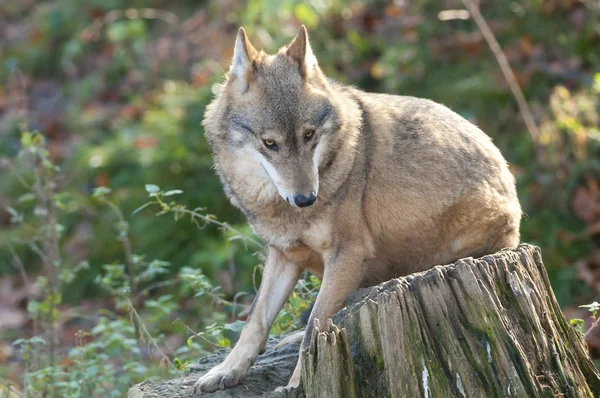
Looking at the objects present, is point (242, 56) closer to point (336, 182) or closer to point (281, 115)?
point (281, 115)

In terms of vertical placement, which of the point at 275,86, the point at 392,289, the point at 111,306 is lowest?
the point at 111,306

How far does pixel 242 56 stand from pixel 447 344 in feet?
6.92

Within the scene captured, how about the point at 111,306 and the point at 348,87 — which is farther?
the point at 111,306

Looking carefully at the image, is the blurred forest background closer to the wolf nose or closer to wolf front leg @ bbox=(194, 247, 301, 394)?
wolf front leg @ bbox=(194, 247, 301, 394)

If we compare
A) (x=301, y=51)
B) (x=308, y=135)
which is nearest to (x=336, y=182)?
(x=308, y=135)

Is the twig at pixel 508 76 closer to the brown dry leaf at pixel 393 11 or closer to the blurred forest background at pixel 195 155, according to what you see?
the blurred forest background at pixel 195 155

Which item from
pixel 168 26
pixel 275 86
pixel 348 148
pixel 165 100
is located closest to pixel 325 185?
pixel 348 148

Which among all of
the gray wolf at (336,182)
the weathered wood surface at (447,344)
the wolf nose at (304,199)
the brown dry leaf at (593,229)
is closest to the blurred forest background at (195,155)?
the brown dry leaf at (593,229)

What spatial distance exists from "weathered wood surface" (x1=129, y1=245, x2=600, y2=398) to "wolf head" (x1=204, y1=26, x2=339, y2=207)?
0.93 metres

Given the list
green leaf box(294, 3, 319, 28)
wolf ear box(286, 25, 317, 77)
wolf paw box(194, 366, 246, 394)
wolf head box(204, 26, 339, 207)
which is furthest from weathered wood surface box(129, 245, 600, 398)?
green leaf box(294, 3, 319, 28)

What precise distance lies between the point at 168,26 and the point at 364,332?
11059mm

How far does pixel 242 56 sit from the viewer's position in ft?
15.9

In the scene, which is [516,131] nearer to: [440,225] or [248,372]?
[440,225]

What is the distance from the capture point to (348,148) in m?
4.89
